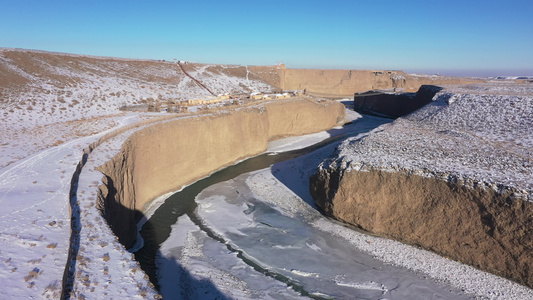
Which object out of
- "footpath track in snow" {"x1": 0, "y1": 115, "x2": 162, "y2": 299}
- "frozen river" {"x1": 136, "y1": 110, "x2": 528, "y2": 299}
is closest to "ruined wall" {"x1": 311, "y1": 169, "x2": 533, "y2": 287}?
"frozen river" {"x1": 136, "y1": 110, "x2": 528, "y2": 299}

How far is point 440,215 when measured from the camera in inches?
498

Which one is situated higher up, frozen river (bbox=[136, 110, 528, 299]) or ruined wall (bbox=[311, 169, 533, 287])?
ruined wall (bbox=[311, 169, 533, 287])

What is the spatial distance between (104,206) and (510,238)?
13.7 meters

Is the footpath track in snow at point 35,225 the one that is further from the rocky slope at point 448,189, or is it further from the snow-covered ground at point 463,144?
the snow-covered ground at point 463,144

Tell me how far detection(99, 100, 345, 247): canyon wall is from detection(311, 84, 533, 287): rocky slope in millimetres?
9291

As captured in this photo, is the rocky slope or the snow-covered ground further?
the snow-covered ground

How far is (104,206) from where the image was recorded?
10188 mm

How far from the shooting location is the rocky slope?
36.4 ft

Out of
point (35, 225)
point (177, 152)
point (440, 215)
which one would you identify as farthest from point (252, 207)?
point (35, 225)

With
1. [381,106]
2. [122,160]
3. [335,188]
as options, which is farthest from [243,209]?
[381,106]

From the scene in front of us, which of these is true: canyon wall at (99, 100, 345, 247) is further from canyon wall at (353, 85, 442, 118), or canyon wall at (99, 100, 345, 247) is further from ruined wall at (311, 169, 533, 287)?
canyon wall at (353, 85, 442, 118)

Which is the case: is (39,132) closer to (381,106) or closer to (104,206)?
(104,206)

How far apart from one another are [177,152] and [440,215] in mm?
15493

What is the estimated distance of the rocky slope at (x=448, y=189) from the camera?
11.1m
